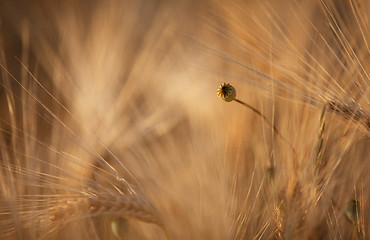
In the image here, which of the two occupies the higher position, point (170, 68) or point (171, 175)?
point (170, 68)

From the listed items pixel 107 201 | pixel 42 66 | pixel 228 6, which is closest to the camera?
pixel 107 201

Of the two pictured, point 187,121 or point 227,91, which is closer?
point 227,91

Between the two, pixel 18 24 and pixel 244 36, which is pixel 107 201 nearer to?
pixel 244 36

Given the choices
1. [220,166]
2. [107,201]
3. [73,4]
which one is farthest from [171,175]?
[73,4]

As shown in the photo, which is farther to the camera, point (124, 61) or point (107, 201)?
point (124, 61)

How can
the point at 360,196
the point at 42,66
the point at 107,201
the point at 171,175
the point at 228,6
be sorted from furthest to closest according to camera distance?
the point at 42,66
the point at 228,6
the point at 171,175
the point at 360,196
the point at 107,201

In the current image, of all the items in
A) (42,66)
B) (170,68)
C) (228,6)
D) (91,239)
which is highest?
(42,66)

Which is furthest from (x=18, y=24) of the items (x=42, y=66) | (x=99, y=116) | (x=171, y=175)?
(x=171, y=175)

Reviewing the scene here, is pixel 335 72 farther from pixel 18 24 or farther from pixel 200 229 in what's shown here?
pixel 18 24
